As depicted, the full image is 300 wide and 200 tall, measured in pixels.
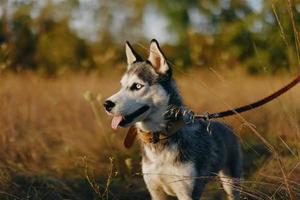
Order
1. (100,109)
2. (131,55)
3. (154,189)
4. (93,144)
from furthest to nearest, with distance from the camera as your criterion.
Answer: (100,109) < (93,144) < (131,55) < (154,189)

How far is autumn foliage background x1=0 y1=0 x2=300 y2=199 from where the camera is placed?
15.9ft

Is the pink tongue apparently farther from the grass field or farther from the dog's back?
the dog's back

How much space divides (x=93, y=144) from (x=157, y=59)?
2.95 m

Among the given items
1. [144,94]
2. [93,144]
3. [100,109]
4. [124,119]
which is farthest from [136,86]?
[100,109]

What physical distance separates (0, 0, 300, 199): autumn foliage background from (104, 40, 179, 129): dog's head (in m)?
0.13

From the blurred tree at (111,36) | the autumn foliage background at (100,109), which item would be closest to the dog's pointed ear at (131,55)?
the autumn foliage background at (100,109)

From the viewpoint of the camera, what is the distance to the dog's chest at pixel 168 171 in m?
4.36

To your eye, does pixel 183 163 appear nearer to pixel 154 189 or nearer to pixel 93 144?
pixel 154 189

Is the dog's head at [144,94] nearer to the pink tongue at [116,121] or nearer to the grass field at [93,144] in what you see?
the pink tongue at [116,121]

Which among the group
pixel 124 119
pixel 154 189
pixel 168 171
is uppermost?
pixel 124 119

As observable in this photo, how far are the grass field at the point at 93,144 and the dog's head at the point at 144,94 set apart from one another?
22 cm

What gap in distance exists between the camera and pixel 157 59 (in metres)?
4.62

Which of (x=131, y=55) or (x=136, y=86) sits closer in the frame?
(x=136, y=86)

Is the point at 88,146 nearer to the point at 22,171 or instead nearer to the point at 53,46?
the point at 22,171
